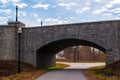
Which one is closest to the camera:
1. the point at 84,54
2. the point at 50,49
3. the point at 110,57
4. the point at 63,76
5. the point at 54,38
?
the point at 63,76

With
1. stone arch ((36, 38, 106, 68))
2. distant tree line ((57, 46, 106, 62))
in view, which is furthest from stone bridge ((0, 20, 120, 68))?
distant tree line ((57, 46, 106, 62))

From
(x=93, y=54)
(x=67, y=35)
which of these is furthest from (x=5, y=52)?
(x=93, y=54)

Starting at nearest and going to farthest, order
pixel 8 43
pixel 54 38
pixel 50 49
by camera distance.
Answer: pixel 54 38 < pixel 8 43 < pixel 50 49

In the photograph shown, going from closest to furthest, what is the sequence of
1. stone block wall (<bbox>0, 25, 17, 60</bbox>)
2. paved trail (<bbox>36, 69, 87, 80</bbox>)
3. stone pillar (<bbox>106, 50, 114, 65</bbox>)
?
paved trail (<bbox>36, 69, 87, 80</bbox>) < stone pillar (<bbox>106, 50, 114, 65</bbox>) < stone block wall (<bbox>0, 25, 17, 60</bbox>)

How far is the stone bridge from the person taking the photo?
91.0 feet

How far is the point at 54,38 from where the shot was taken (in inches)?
1222

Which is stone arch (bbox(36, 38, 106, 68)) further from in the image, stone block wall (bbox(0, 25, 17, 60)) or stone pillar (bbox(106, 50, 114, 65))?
stone block wall (bbox(0, 25, 17, 60))

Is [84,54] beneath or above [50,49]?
beneath

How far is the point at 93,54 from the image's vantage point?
84.0 m

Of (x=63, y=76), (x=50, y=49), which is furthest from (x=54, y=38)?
(x=63, y=76)

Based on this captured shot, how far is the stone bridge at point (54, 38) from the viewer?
91.0 ft

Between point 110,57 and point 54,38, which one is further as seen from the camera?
point 54,38

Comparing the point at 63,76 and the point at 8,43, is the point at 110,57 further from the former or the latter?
the point at 8,43

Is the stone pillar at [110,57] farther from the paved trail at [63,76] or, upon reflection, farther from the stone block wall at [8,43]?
the stone block wall at [8,43]
